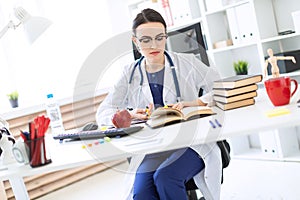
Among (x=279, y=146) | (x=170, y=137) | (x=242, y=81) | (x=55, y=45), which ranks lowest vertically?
(x=279, y=146)

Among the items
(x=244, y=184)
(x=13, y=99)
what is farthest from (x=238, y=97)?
(x=13, y=99)

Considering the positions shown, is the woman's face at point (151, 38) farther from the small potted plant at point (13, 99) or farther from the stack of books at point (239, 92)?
the small potted plant at point (13, 99)

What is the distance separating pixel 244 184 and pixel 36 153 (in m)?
1.71

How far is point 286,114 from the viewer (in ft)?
4.26

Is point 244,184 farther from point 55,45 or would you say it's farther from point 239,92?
point 55,45

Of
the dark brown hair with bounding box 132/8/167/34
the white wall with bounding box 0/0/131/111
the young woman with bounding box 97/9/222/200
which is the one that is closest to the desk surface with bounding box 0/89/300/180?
the young woman with bounding box 97/9/222/200

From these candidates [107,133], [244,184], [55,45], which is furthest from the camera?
[55,45]

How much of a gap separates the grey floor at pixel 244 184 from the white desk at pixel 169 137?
106 centimetres

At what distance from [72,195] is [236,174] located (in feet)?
4.39

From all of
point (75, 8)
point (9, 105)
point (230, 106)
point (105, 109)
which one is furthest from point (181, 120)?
point (75, 8)

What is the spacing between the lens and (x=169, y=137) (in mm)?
1368

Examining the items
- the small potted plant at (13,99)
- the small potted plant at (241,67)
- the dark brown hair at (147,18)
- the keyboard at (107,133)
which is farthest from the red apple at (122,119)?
the small potted plant at (13,99)

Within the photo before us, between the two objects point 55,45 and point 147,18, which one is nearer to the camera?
point 147,18

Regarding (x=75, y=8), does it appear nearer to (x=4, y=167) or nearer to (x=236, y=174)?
(x=236, y=174)
